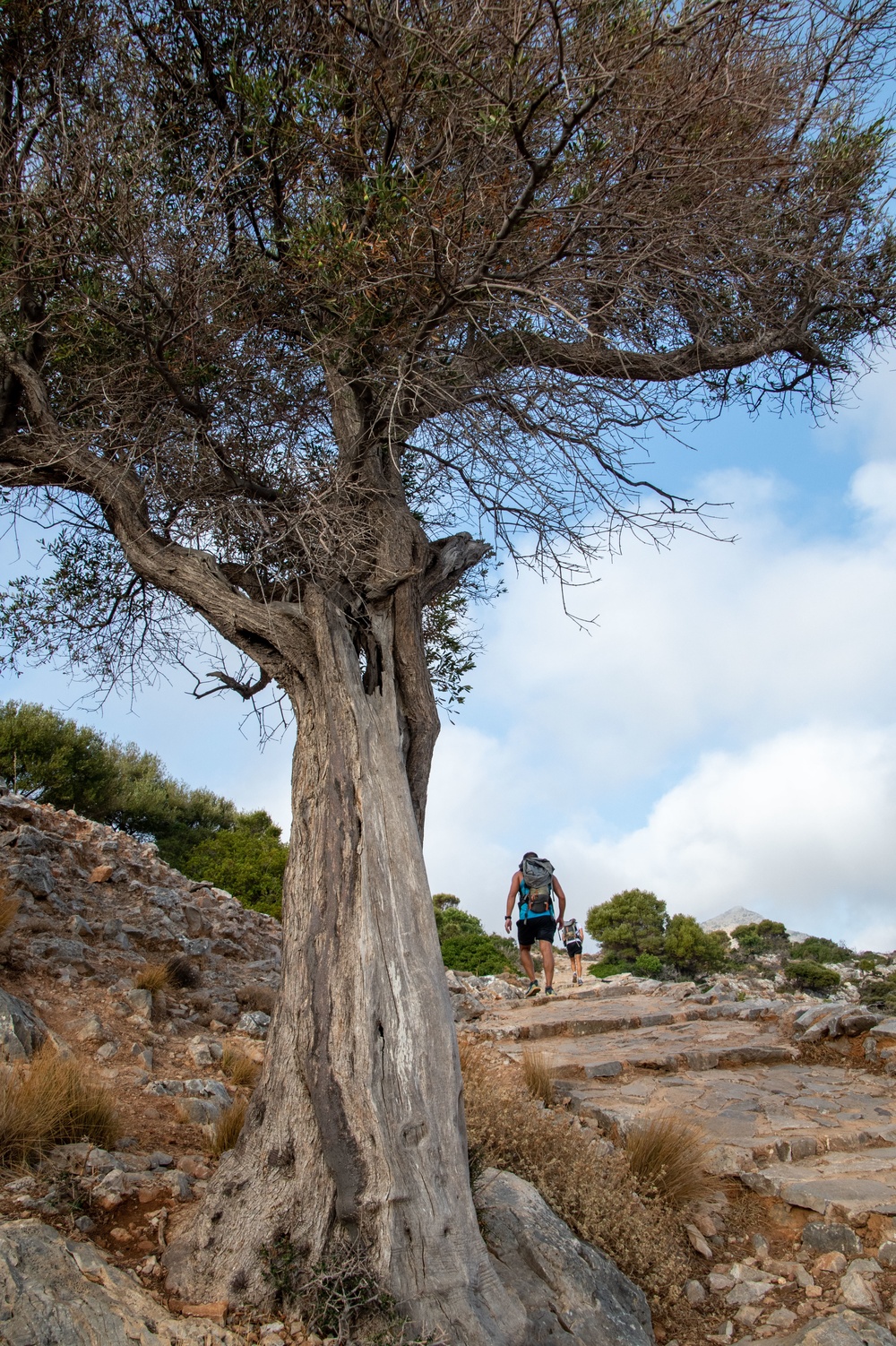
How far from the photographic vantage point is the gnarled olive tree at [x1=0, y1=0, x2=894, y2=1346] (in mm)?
4137

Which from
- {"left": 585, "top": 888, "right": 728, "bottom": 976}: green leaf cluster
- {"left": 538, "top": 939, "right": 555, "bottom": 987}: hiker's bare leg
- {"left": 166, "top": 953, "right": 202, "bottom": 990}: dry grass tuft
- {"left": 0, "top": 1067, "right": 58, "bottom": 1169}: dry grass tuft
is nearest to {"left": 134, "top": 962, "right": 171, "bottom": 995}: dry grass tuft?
{"left": 166, "top": 953, "right": 202, "bottom": 990}: dry grass tuft

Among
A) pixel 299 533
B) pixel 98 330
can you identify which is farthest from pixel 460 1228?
pixel 98 330

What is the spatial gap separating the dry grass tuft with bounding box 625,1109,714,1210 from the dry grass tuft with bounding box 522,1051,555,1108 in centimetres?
101

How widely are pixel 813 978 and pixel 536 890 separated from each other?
33.1 feet

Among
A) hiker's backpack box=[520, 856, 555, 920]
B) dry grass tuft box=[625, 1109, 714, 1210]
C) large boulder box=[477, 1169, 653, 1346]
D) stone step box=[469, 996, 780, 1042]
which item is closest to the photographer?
large boulder box=[477, 1169, 653, 1346]

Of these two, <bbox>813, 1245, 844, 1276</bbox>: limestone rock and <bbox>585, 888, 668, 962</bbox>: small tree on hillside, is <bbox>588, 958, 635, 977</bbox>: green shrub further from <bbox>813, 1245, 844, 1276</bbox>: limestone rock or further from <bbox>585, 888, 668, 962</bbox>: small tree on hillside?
<bbox>813, 1245, 844, 1276</bbox>: limestone rock

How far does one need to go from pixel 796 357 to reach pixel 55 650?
7.72 m

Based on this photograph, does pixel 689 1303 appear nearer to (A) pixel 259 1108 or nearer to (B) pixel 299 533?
(A) pixel 259 1108

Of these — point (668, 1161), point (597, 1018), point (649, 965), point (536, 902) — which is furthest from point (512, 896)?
point (649, 965)

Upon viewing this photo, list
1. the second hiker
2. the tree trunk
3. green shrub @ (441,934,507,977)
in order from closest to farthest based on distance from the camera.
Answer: the tree trunk, the second hiker, green shrub @ (441,934,507,977)

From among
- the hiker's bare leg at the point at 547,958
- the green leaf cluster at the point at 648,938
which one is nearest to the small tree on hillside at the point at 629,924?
the green leaf cluster at the point at 648,938

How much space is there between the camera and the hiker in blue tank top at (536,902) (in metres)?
11.6

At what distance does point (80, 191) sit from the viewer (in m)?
5.32

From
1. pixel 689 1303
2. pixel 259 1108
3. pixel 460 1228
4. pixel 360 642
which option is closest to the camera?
pixel 460 1228
